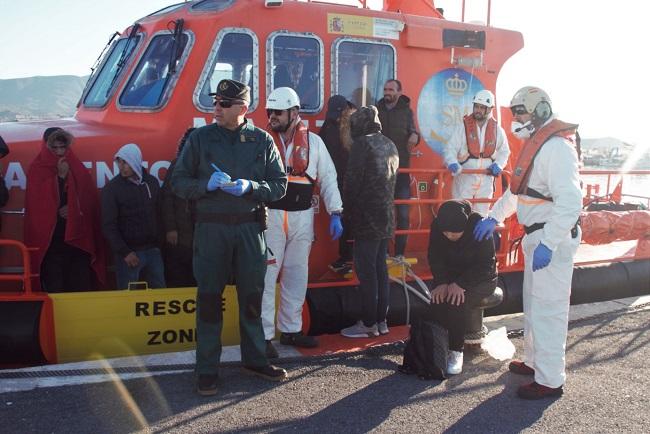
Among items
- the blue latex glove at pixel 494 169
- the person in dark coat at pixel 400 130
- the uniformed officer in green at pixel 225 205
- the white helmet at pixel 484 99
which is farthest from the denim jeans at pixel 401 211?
the uniformed officer in green at pixel 225 205

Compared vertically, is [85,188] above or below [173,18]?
below

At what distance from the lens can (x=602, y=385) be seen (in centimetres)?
397

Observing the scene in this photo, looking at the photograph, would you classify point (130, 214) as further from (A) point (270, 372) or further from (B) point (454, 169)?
(B) point (454, 169)

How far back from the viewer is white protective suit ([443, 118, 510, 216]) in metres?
5.49

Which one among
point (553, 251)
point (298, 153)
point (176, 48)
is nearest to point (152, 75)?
point (176, 48)

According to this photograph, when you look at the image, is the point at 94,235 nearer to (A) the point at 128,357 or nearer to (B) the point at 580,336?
(A) the point at 128,357

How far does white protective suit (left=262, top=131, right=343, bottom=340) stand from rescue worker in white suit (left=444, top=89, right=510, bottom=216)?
145 centimetres

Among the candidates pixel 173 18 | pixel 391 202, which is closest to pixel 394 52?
pixel 391 202

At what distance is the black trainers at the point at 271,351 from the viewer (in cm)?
423

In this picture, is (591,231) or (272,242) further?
(591,231)

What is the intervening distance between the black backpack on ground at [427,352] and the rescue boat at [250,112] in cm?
87

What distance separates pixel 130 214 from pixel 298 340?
157 centimetres

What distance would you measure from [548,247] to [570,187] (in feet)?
1.26

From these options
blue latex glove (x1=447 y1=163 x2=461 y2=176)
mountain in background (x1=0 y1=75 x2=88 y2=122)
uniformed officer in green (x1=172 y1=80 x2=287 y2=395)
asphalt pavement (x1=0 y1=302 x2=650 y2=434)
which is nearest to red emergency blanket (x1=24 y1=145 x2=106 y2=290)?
asphalt pavement (x1=0 y1=302 x2=650 y2=434)
